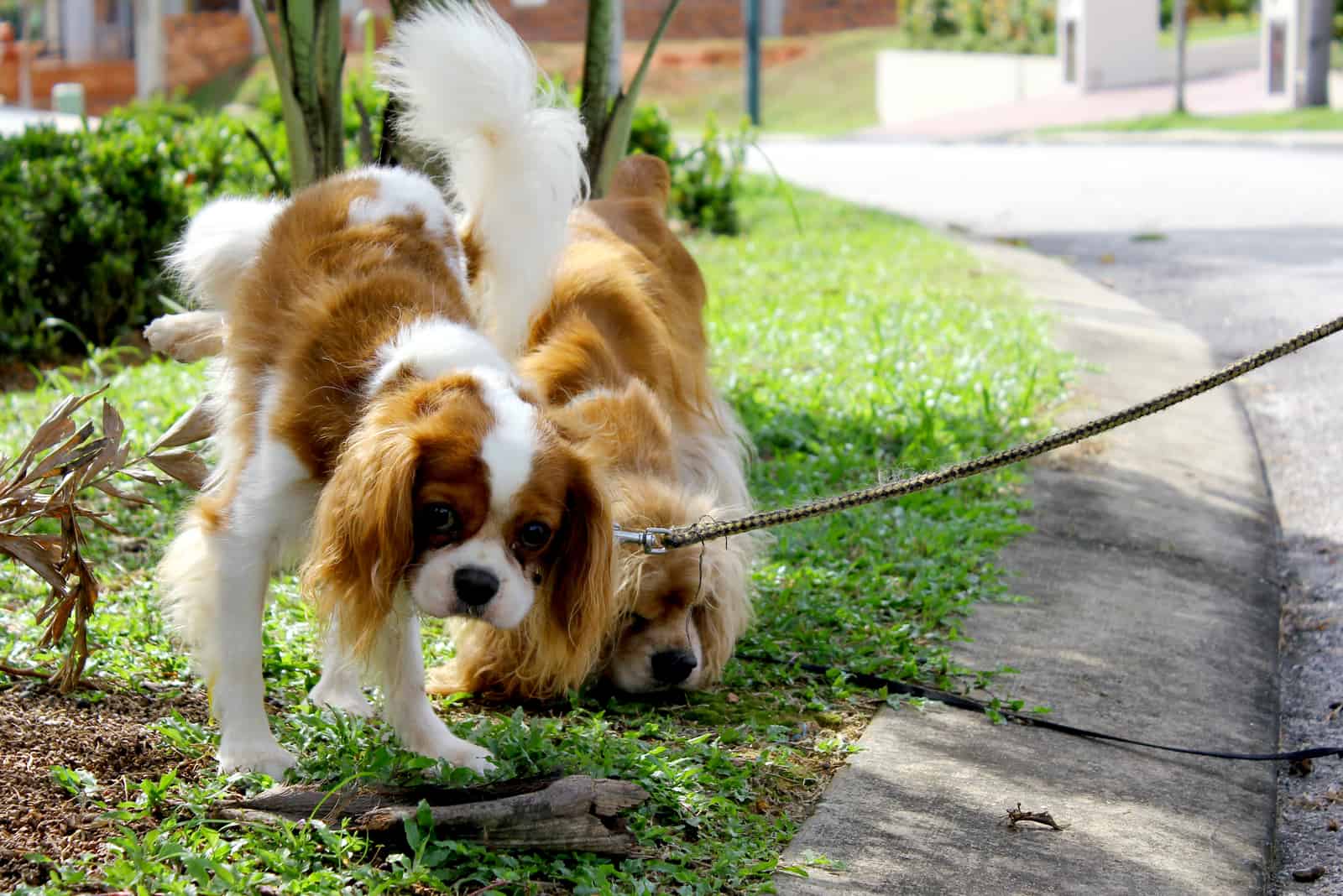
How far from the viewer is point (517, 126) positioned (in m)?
4.44

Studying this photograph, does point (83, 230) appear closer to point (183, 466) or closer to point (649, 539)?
point (183, 466)

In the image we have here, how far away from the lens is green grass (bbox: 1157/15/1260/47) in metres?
39.7

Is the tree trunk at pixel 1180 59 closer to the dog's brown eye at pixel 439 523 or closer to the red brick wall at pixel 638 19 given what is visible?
the red brick wall at pixel 638 19

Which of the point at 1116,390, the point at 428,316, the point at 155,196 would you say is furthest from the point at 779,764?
the point at 155,196

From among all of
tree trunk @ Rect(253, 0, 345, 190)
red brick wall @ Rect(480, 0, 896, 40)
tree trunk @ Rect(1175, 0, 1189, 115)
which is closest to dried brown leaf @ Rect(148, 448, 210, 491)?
tree trunk @ Rect(253, 0, 345, 190)

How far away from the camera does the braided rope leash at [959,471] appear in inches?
151

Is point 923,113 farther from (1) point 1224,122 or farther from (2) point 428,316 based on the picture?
(2) point 428,316

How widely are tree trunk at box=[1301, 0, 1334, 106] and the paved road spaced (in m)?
5.98

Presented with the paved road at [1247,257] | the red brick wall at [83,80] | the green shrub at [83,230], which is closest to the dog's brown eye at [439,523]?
the paved road at [1247,257]

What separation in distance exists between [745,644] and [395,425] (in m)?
1.98

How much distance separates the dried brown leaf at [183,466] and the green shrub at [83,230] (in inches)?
192

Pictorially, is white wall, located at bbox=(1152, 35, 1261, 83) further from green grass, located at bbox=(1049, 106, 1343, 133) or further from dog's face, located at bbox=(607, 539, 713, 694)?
dog's face, located at bbox=(607, 539, 713, 694)

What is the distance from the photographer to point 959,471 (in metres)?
3.83

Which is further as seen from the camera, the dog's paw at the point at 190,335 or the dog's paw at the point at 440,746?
the dog's paw at the point at 190,335
